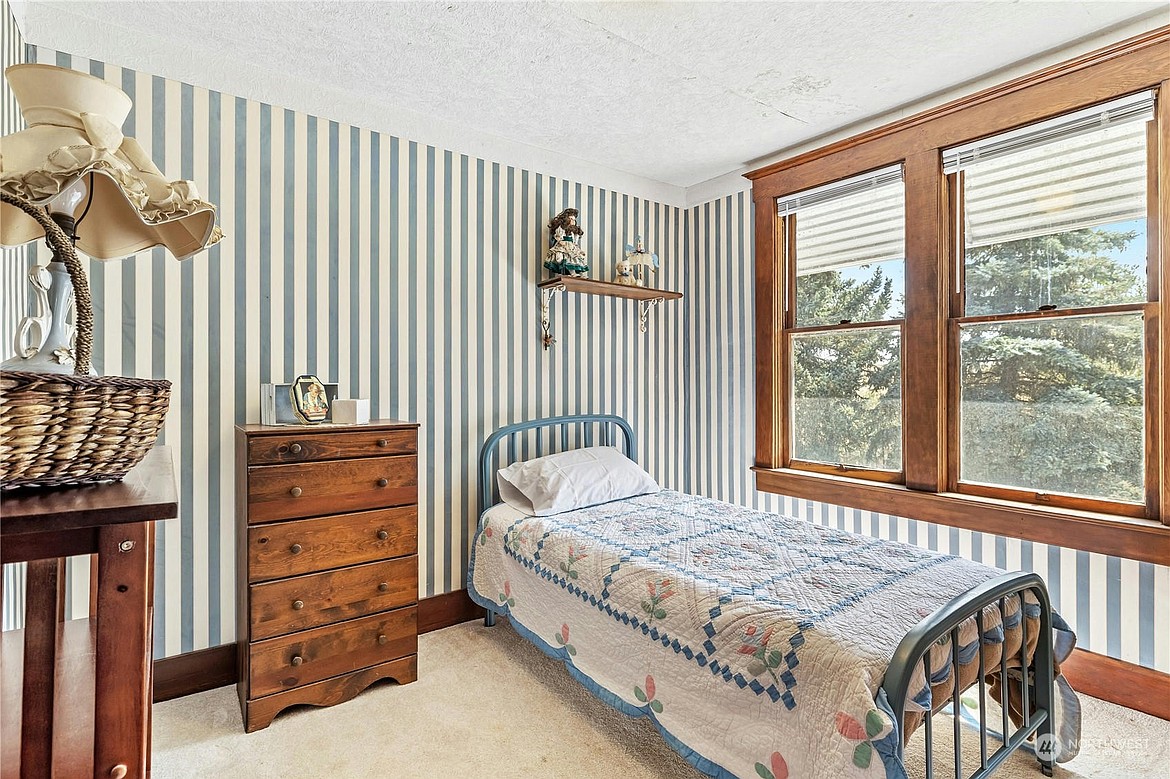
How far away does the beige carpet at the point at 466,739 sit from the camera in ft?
6.33

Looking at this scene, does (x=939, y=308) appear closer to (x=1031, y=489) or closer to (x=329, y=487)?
(x=1031, y=489)

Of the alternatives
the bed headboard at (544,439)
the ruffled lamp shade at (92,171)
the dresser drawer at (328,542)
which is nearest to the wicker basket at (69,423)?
the ruffled lamp shade at (92,171)

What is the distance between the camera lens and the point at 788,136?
10.6 ft

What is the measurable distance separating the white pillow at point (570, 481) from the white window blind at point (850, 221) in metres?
1.60

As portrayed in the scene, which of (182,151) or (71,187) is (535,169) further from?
(71,187)

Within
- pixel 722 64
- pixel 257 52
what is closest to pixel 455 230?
pixel 257 52

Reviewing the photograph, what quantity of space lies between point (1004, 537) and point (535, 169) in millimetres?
3025

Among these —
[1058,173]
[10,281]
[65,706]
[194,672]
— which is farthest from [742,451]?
[10,281]

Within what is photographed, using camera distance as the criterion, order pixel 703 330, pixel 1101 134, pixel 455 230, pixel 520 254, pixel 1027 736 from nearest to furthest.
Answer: pixel 1027 736 < pixel 1101 134 < pixel 455 230 < pixel 520 254 < pixel 703 330

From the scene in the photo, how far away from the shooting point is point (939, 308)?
110 inches

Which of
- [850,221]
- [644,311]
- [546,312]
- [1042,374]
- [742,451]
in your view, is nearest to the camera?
[1042,374]

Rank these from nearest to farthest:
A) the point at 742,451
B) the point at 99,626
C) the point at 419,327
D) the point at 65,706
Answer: the point at 99,626, the point at 65,706, the point at 419,327, the point at 742,451

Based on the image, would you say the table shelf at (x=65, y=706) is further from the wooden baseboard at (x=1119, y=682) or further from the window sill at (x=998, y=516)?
the wooden baseboard at (x=1119, y=682)

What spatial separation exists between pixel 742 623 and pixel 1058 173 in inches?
94.3
